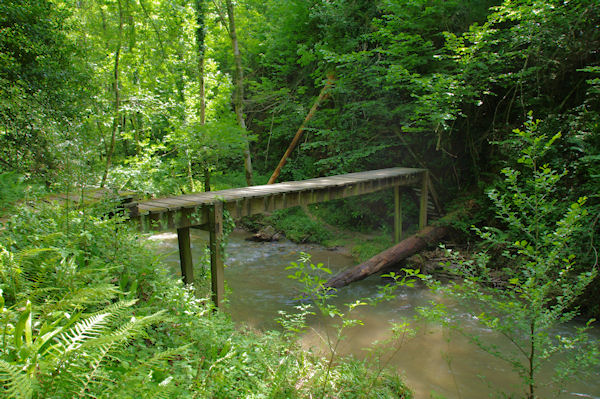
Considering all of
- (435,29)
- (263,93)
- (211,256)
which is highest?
(435,29)

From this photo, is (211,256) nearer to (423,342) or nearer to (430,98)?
(423,342)

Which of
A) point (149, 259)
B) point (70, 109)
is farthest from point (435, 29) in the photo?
point (149, 259)

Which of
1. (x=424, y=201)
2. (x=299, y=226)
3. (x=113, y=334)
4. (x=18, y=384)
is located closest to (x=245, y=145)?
(x=299, y=226)

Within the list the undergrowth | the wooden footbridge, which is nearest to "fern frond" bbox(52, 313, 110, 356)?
the undergrowth

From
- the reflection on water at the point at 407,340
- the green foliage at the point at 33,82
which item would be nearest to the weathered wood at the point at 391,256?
the reflection on water at the point at 407,340

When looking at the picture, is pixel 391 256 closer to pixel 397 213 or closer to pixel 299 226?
pixel 397 213

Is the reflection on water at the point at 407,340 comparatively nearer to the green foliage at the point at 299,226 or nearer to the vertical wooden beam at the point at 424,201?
the green foliage at the point at 299,226

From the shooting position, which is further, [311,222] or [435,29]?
[311,222]

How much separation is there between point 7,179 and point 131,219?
1555 mm

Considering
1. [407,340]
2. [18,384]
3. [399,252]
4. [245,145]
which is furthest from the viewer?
[245,145]

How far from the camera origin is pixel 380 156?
1252 cm

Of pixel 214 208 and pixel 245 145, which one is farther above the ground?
pixel 245 145

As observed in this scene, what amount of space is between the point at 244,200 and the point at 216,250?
104 centimetres

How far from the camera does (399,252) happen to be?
880cm
